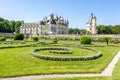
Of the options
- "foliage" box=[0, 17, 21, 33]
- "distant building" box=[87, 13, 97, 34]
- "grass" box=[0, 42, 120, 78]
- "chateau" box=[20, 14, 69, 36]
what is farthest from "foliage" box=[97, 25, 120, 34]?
"grass" box=[0, 42, 120, 78]

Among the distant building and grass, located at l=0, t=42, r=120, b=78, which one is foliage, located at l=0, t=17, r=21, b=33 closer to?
the distant building

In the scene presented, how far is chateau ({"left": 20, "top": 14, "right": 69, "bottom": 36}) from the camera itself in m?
102

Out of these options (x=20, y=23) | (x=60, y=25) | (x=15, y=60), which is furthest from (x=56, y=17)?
(x=15, y=60)

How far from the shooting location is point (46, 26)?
104 meters

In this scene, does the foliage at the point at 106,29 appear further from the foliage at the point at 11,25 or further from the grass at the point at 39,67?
the grass at the point at 39,67

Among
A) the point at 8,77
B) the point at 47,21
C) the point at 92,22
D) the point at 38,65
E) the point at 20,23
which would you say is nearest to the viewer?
the point at 8,77

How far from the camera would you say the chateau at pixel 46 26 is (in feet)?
335

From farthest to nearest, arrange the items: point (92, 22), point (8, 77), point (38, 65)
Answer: point (92, 22), point (38, 65), point (8, 77)

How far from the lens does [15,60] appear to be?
16.3 m

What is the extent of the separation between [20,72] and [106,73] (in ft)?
17.2

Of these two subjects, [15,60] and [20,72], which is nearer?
[20,72]

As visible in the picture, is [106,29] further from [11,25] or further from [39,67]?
[39,67]

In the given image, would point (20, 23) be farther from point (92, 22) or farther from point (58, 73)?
point (58, 73)

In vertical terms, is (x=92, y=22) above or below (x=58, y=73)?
above
